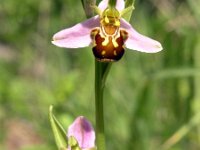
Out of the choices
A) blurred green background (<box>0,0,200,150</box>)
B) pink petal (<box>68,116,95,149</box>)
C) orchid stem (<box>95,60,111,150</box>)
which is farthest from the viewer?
blurred green background (<box>0,0,200,150</box>)

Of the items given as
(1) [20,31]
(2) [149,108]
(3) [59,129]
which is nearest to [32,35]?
(1) [20,31]

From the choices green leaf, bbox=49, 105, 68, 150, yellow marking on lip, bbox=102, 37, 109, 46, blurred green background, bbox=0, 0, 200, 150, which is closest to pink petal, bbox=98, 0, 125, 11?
yellow marking on lip, bbox=102, 37, 109, 46

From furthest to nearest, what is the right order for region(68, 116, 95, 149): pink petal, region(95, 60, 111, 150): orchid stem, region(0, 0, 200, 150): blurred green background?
region(0, 0, 200, 150): blurred green background
region(68, 116, 95, 149): pink petal
region(95, 60, 111, 150): orchid stem

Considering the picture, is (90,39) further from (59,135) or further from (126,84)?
(126,84)

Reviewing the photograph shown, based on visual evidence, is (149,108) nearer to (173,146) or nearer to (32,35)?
(173,146)

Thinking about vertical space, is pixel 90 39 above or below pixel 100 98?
above

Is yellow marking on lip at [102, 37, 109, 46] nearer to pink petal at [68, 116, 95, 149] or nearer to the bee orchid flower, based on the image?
the bee orchid flower

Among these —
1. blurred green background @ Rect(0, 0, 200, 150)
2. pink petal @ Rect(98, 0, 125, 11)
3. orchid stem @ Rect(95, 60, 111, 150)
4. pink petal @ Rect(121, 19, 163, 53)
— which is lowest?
blurred green background @ Rect(0, 0, 200, 150)

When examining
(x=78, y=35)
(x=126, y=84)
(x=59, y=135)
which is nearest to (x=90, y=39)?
(x=78, y=35)
